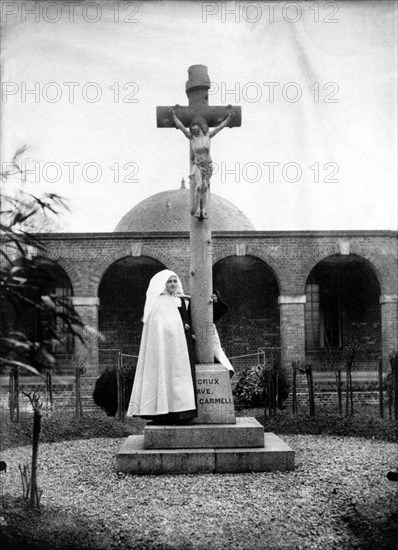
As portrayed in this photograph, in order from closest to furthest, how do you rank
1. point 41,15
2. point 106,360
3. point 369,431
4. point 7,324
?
1. point 7,324
2. point 41,15
3. point 369,431
4. point 106,360

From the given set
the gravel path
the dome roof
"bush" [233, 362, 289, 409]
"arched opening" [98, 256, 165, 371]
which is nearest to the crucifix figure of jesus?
the gravel path

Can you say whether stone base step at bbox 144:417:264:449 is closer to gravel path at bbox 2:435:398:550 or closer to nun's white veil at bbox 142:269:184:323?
gravel path at bbox 2:435:398:550

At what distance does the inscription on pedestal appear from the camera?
21.8ft

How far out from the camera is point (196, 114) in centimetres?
689

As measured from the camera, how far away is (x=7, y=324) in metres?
3.54

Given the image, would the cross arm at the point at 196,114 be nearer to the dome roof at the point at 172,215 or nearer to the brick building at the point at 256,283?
the brick building at the point at 256,283

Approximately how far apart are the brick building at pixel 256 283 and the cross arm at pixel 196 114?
8.44m

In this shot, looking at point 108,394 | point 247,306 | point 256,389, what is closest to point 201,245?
point 108,394

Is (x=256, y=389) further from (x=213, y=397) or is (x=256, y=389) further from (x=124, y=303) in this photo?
(x=124, y=303)

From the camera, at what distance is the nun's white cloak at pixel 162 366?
253 inches

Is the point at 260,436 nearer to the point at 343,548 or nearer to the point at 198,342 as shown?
the point at 198,342

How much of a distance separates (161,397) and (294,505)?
191 cm

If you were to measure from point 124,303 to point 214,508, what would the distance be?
49.3ft

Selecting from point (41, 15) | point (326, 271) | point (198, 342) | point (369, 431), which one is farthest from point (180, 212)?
point (41, 15)
